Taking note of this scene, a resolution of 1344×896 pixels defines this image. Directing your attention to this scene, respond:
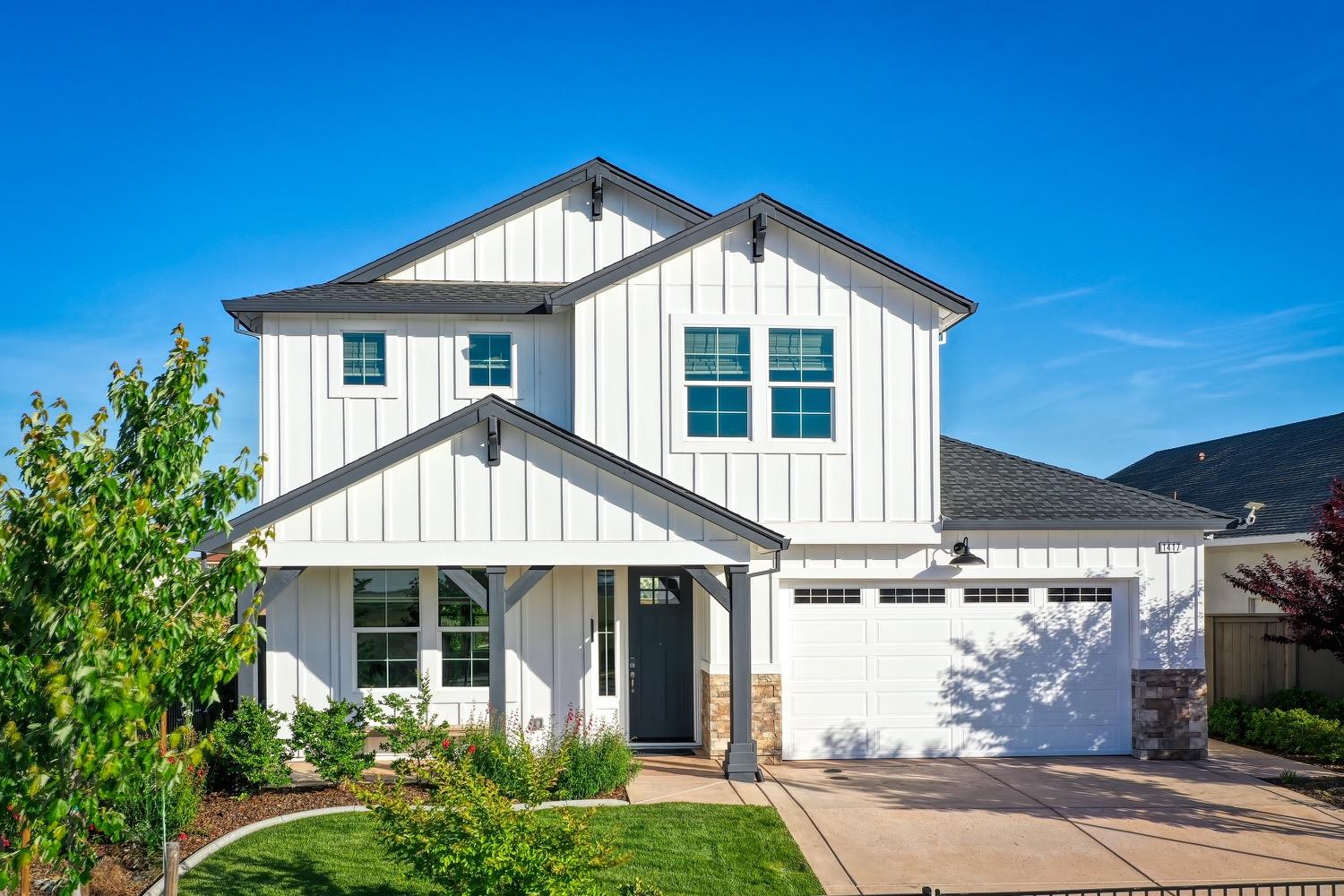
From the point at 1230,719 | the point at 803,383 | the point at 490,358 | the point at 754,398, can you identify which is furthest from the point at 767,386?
the point at 1230,719

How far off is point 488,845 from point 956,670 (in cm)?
861

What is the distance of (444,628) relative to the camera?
1320 cm

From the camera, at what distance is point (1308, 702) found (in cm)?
1488

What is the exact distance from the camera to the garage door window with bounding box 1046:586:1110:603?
1382cm

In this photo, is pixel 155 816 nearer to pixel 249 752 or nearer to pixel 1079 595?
pixel 249 752

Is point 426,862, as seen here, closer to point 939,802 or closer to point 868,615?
point 939,802

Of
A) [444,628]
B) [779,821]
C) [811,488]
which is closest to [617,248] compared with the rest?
[811,488]

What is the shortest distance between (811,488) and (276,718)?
686cm

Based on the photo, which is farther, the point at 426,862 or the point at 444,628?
Answer: the point at 444,628

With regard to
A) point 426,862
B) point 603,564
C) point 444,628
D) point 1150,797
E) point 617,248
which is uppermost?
point 617,248

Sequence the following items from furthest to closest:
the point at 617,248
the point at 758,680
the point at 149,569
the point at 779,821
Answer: the point at 617,248 < the point at 758,680 < the point at 779,821 < the point at 149,569

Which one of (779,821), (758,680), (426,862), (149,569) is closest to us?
(149,569)

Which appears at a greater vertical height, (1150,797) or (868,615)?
(868,615)

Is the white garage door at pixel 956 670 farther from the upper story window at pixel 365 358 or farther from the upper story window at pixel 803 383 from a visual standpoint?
the upper story window at pixel 365 358
